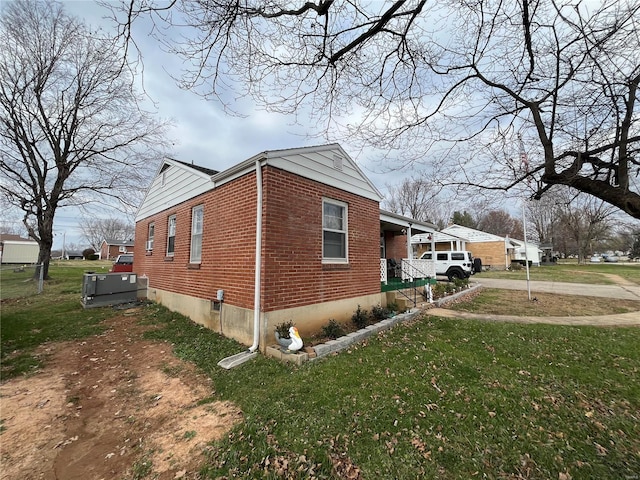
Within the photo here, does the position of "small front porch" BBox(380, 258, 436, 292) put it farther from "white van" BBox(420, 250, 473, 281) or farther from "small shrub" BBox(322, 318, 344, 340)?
"white van" BBox(420, 250, 473, 281)

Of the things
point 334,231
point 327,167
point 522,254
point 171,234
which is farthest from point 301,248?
point 522,254

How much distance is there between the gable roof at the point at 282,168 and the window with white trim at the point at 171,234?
532 millimetres

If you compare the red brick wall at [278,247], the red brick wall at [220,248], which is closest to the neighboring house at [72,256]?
the red brick wall at [220,248]

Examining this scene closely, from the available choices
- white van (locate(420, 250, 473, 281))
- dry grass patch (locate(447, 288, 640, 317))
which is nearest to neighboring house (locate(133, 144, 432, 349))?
dry grass patch (locate(447, 288, 640, 317))

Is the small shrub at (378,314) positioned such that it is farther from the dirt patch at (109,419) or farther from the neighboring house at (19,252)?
the neighboring house at (19,252)

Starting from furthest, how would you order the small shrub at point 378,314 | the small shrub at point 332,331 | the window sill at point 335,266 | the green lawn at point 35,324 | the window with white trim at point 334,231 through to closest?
the small shrub at point 378,314 < the window with white trim at point 334,231 < the window sill at point 335,266 < the small shrub at point 332,331 < the green lawn at point 35,324

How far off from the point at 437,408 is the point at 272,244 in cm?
374

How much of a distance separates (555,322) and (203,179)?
1045 cm

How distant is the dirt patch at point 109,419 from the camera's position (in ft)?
8.63

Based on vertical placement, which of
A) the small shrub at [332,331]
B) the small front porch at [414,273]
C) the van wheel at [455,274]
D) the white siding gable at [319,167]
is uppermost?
the white siding gable at [319,167]

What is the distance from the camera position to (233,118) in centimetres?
376

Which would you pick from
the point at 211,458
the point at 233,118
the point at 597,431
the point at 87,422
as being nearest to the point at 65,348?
the point at 87,422

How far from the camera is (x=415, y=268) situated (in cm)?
1101

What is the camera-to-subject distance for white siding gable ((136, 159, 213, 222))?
308 inches
